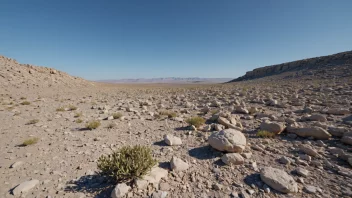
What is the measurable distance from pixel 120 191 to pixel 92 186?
72 cm

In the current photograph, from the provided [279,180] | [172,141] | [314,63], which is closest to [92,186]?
[172,141]

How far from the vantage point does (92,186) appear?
2822 mm

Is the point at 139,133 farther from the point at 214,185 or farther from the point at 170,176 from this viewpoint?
the point at 214,185

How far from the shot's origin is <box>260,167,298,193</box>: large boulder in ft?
8.39

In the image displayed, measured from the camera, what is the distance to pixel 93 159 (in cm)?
375

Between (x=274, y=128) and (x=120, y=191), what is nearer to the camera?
(x=120, y=191)

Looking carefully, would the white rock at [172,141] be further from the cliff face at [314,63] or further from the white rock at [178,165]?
the cliff face at [314,63]

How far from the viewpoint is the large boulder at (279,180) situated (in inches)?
101

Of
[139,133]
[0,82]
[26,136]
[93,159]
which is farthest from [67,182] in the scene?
[0,82]

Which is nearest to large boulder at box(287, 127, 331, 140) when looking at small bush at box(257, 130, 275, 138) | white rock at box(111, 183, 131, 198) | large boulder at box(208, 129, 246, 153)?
small bush at box(257, 130, 275, 138)

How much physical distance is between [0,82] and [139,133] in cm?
3023

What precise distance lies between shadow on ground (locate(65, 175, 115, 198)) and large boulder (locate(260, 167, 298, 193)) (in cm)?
280

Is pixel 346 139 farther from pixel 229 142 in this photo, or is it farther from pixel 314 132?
pixel 229 142

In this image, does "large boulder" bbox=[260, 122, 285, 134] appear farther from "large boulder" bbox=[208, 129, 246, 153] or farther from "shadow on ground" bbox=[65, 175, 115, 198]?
"shadow on ground" bbox=[65, 175, 115, 198]
